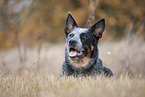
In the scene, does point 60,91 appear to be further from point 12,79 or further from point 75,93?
point 12,79

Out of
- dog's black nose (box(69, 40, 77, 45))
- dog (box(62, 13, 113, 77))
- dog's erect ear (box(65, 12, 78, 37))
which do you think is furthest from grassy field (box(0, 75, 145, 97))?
Result: dog's erect ear (box(65, 12, 78, 37))

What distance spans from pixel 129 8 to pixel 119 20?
1.07 meters

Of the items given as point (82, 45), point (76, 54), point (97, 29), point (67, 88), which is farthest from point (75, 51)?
point (67, 88)

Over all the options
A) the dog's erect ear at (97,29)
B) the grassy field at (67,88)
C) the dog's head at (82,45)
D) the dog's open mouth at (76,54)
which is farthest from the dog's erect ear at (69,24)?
the grassy field at (67,88)

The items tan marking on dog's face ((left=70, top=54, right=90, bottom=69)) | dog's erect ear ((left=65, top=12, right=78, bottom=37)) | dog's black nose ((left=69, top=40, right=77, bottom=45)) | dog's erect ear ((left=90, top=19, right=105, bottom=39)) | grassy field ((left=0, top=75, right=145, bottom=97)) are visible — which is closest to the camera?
grassy field ((left=0, top=75, right=145, bottom=97))

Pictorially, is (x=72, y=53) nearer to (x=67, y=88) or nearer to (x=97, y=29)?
(x=97, y=29)

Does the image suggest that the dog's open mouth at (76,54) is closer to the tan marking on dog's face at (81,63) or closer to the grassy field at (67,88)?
the tan marking on dog's face at (81,63)

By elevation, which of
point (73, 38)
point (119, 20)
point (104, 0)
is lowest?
point (73, 38)

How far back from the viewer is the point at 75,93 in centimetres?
241

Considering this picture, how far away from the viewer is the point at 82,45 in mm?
3693

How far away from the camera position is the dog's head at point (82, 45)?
3.67 m

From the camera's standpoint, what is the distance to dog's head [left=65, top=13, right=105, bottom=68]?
12.0 feet

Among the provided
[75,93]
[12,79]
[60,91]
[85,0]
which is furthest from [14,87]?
[85,0]

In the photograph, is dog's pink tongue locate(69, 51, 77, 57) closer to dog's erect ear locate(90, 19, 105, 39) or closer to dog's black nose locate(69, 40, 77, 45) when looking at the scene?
dog's black nose locate(69, 40, 77, 45)
